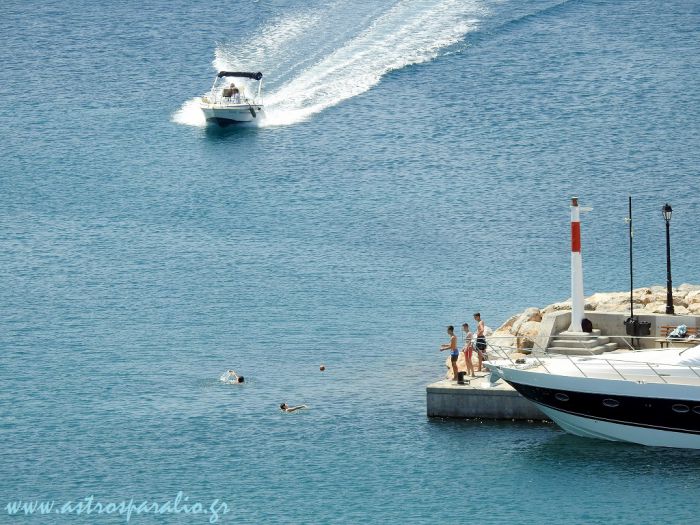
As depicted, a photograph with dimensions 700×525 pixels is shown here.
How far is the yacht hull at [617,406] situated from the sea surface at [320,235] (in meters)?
0.59

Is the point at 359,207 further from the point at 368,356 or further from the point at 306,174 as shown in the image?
the point at 368,356

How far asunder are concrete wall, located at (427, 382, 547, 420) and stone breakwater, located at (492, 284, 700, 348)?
2.80m

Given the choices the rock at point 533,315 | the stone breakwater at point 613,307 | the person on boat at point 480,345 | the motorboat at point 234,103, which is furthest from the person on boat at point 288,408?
the motorboat at point 234,103

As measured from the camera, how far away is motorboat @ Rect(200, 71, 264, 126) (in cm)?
10056

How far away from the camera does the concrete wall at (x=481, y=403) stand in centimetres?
4978

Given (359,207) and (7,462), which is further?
(359,207)

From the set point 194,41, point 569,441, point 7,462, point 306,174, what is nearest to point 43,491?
point 7,462

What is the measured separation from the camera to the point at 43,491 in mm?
46562

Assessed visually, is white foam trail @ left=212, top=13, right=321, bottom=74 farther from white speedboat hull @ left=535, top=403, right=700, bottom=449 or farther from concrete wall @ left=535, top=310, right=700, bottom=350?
white speedboat hull @ left=535, top=403, right=700, bottom=449

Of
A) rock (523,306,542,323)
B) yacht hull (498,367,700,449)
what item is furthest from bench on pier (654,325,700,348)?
rock (523,306,542,323)

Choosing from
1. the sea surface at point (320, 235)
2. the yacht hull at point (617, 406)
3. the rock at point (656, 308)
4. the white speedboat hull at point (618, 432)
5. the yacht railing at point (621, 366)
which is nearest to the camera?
the yacht hull at point (617, 406)

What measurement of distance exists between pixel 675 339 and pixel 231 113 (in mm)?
56089

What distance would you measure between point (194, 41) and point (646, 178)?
39129mm

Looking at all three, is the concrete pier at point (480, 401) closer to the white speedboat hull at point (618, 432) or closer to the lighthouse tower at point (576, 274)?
the white speedboat hull at point (618, 432)
